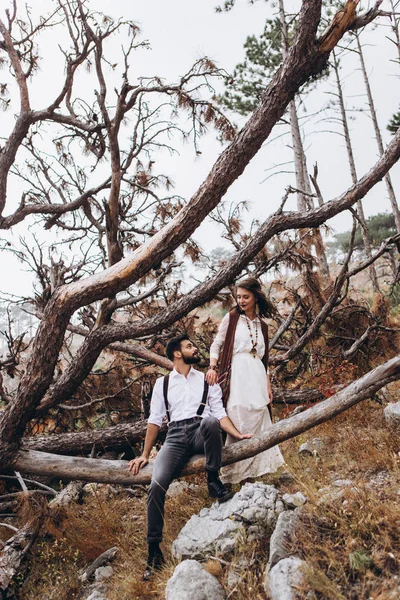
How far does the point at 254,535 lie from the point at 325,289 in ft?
16.6

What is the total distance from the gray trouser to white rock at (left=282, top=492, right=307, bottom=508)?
62 cm

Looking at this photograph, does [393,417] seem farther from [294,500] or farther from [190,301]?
[190,301]

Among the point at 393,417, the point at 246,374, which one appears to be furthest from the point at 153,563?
the point at 393,417

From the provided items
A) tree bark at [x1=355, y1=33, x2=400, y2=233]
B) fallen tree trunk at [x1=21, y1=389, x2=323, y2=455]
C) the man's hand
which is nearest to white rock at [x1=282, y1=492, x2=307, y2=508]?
the man's hand

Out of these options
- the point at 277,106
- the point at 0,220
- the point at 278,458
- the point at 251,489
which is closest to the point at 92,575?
the point at 251,489

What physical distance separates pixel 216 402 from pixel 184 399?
29 cm

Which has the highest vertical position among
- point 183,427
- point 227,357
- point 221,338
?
point 221,338

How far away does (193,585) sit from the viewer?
2.40 metres

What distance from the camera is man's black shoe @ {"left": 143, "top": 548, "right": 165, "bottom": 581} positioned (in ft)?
9.57

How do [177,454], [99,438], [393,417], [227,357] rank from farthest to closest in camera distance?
[99,438]
[393,417]
[227,357]
[177,454]

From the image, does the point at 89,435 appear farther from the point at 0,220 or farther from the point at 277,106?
the point at 277,106

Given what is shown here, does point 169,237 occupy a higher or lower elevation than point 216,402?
higher

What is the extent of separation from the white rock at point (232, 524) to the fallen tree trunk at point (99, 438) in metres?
2.06

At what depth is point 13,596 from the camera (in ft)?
11.1
